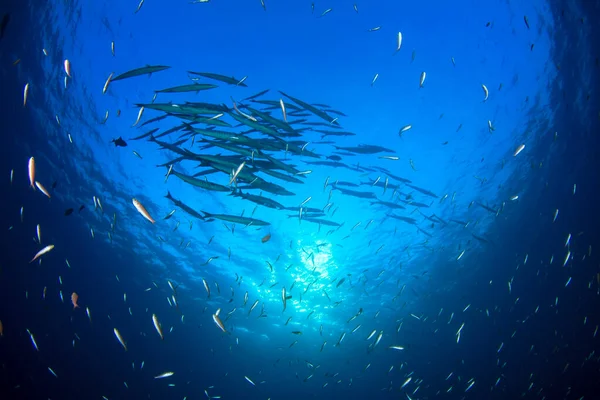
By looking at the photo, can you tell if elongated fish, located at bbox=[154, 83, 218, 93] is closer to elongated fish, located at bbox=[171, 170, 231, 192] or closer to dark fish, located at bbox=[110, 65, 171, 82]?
dark fish, located at bbox=[110, 65, 171, 82]

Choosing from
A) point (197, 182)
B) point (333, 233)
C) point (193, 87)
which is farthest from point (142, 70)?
point (333, 233)

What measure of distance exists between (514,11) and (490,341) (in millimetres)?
25302

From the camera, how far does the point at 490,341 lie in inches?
973

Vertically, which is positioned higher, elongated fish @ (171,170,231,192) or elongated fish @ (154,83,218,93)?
elongated fish @ (154,83,218,93)

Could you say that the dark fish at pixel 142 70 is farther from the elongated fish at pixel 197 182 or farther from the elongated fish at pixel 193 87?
the elongated fish at pixel 197 182

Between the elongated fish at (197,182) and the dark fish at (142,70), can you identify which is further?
the elongated fish at (197,182)

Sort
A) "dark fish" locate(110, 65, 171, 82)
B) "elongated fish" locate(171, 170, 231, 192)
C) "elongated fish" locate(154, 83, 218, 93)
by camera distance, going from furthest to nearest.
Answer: "elongated fish" locate(171, 170, 231, 192), "elongated fish" locate(154, 83, 218, 93), "dark fish" locate(110, 65, 171, 82)

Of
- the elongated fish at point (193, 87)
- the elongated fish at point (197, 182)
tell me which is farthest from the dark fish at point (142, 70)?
the elongated fish at point (197, 182)

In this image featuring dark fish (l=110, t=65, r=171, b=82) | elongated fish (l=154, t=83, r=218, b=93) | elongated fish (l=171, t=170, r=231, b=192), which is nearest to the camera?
dark fish (l=110, t=65, r=171, b=82)

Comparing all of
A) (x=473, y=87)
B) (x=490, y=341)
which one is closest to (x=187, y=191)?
(x=473, y=87)

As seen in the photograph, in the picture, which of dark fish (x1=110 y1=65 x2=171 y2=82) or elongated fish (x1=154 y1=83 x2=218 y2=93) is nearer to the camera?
dark fish (x1=110 y1=65 x2=171 y2=82)

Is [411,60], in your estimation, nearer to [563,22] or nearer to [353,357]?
[563,22]

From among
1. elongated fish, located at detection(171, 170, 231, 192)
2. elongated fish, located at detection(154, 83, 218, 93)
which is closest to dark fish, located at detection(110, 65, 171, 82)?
elongated fish, located at detection(154, 83, 218, 93)

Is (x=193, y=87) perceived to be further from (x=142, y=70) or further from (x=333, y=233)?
(x=333, y=233)
